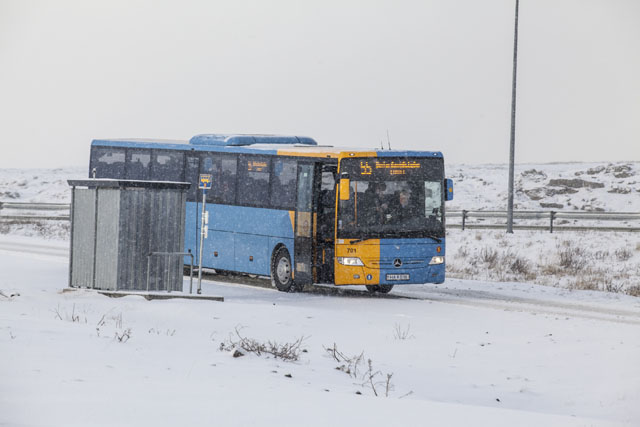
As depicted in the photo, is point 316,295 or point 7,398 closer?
point 7,398

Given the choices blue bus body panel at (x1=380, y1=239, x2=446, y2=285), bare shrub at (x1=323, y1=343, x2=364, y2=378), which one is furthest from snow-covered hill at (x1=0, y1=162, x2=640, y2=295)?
bare shrub at (x1=323, y1=343, x2=364, y2=378)

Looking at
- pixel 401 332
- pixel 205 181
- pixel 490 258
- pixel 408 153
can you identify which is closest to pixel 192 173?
pixel 205 181

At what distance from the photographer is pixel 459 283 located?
25.9 meters

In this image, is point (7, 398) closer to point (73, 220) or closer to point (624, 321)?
point (73, 220)

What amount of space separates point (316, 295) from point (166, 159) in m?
5.77

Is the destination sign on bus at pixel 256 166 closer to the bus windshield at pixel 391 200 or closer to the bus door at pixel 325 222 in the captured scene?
the bus door at pixel 325 222

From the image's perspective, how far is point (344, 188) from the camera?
21297 millimetres

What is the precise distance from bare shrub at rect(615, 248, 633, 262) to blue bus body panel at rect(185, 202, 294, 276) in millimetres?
13643

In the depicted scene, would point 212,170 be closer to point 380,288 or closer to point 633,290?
point 380,288

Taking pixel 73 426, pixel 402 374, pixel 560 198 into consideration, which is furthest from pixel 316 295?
pixel 560 198

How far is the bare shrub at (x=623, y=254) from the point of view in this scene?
3334 cm

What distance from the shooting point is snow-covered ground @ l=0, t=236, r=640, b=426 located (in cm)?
Answer: 1009

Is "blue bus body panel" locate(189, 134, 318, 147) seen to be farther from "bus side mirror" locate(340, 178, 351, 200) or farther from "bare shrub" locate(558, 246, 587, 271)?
"bare shrub" locate(558, 246, 587, 271)

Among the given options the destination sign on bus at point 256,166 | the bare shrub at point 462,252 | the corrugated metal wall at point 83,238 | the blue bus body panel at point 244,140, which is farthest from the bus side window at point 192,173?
the bare shrub at point 462,252
